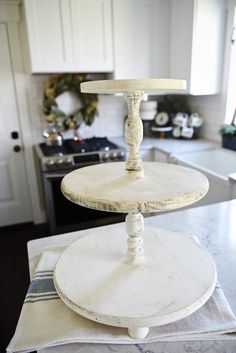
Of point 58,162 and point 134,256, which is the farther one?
point 58,162

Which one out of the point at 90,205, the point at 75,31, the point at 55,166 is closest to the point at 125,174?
the point at 90,205

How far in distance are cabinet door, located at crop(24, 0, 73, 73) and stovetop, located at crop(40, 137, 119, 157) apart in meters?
0.64

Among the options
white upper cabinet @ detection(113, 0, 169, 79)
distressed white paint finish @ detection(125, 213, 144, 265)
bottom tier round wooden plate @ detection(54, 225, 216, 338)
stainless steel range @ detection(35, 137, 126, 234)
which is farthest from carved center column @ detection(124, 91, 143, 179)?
white upper cabinet @ detection(113, 0, 169, 79)

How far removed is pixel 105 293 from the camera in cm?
62

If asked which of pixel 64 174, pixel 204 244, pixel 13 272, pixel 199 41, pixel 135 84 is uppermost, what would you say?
pixel 199 41

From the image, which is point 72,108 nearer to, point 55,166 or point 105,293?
point 55,166

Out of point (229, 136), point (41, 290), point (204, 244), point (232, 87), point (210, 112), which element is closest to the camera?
point (41, 290)

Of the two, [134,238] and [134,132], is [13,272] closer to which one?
[134,238]

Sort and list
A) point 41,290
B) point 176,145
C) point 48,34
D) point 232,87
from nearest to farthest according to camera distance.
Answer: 1. point 41,290
2. point 48,34
3. point 232,87
4. point 176,145

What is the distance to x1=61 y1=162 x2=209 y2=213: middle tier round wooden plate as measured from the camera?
55 centimetres

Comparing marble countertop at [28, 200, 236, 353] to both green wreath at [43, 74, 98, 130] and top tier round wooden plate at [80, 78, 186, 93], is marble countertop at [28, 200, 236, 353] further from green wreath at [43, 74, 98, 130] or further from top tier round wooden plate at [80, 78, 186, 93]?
green wreath at [43, 74, 98, 130]

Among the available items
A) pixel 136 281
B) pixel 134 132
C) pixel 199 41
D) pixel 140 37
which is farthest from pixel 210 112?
pixel 136 281

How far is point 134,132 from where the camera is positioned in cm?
66

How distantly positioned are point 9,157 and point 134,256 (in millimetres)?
2342
